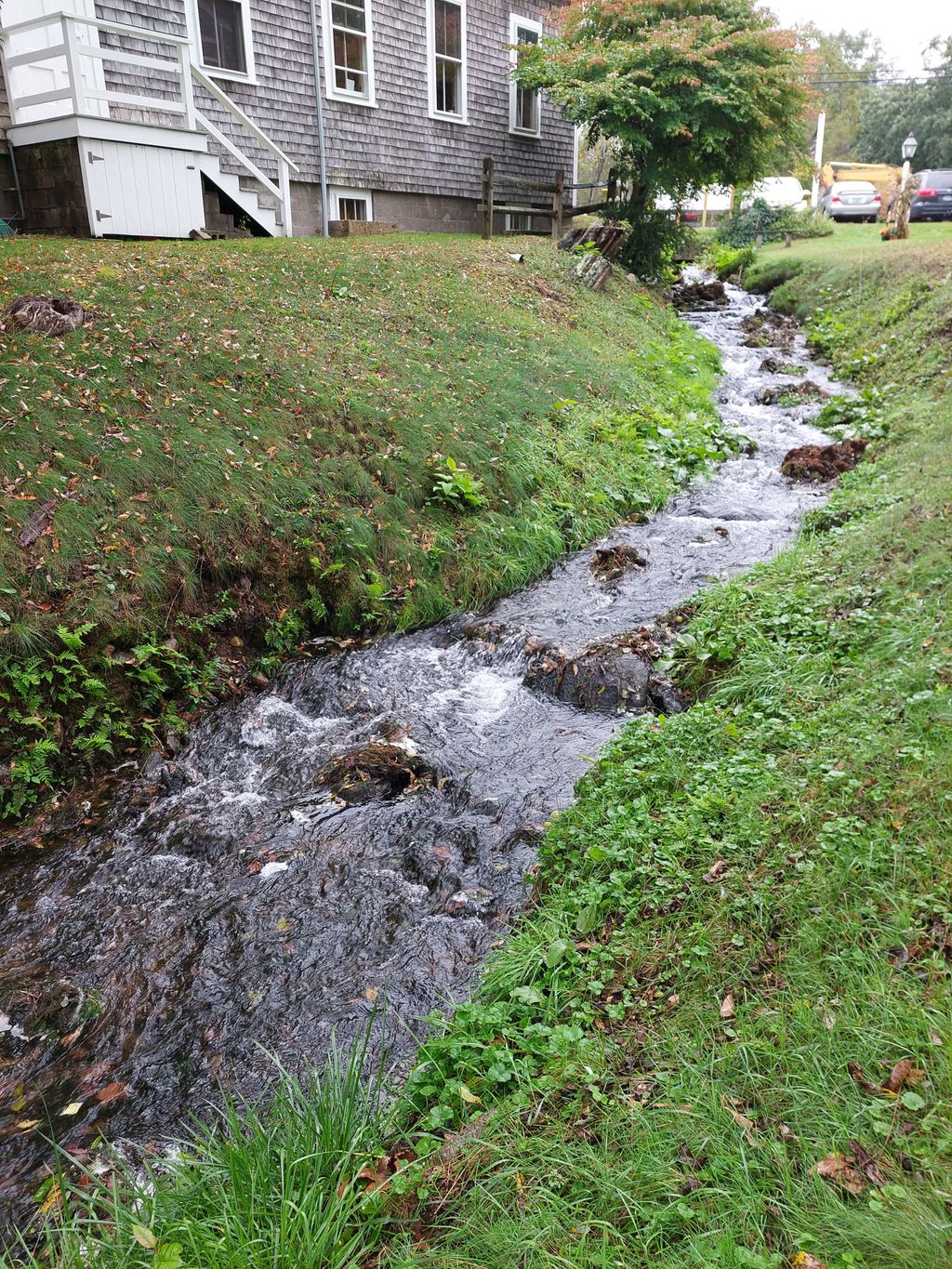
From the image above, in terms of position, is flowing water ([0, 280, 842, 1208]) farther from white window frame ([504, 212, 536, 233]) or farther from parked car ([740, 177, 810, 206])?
parked car ([740, 177, 810, 206])

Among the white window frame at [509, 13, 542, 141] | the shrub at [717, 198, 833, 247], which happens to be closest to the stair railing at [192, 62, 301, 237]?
the white window frame at [509, 13, 542, 141]

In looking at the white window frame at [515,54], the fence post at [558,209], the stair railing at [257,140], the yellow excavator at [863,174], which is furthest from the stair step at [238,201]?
the yellow excavator at [863,174]

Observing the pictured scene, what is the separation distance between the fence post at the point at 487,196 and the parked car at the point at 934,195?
15.5 metres

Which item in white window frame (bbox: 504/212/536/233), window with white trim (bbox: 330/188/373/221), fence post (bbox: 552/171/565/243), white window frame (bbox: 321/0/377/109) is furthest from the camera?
white window frame (bbox: 504/212/536/233)

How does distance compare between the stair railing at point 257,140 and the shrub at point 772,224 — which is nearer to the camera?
the stair railing at point 257,140

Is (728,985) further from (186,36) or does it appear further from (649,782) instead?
(186,36)

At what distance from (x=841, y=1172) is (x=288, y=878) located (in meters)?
3.06

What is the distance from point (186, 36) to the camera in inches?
513

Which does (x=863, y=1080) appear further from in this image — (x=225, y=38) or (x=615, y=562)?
(x=225, y=38)

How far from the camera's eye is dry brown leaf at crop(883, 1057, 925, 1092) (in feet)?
8.38

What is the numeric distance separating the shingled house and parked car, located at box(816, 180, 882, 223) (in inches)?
619

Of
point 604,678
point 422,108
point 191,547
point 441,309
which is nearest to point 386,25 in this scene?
point 422,108

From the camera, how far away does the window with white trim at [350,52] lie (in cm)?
1543

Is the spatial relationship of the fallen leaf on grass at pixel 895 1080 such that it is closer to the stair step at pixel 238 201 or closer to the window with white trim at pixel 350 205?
the stair step at pixel 238 201
